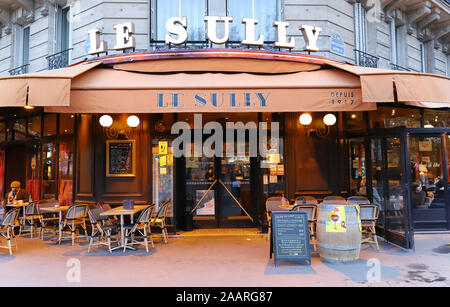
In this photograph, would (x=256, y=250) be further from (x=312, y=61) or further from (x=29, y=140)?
(x=29, y=140)

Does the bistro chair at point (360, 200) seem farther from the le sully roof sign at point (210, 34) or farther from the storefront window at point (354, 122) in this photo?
the le sully roof sign at point (210, 34)

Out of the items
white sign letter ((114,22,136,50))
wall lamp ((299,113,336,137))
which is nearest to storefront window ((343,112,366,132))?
wall lamp ((299,113,336,137))

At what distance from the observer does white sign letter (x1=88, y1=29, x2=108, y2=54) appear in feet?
26.4

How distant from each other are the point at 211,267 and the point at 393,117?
20.3 feet

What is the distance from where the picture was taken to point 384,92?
608 centimetres

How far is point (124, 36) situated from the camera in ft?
26.2

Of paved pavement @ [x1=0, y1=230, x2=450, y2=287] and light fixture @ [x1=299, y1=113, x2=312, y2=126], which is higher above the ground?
light fixture @ [x1=299, y1=113, x2=312, y2=126]

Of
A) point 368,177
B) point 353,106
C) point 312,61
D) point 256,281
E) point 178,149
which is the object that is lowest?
point 256,281

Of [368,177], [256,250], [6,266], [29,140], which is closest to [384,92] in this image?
[368,177]

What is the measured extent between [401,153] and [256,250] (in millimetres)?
3395

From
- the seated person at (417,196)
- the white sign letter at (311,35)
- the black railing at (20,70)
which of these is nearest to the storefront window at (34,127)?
the black railing at (20,70)

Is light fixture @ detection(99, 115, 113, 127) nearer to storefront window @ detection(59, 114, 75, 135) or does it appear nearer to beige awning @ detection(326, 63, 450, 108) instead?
storefront window @ detection(59, 114, 75, 135)

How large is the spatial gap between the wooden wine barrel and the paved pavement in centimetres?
17

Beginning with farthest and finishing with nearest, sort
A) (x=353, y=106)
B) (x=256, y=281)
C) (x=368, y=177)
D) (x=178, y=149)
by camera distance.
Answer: (x=178, y=149), (x=368, y=177), (x=353, y=106), (x=256, y=281)
